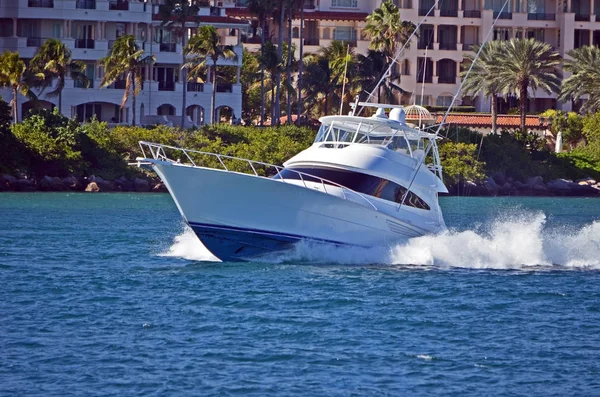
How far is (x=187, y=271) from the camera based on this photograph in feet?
101

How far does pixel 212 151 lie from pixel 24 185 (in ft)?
33.7

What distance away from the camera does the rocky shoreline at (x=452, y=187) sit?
6412 cm

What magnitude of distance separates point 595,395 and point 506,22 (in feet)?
292

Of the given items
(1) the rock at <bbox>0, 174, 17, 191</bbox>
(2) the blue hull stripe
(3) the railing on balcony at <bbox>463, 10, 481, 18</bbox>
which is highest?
(3) the railing on balcony at <bbox>463, 10, 481, 18</bbox>

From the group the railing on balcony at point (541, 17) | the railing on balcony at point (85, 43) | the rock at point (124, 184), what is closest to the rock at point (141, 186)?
the rock at point (124, 184)

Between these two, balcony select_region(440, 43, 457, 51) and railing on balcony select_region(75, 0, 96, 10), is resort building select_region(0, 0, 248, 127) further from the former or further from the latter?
balcony select_region(440, 43, 457, 51)

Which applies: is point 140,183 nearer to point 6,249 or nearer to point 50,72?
point 50,72

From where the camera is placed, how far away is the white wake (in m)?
31.1

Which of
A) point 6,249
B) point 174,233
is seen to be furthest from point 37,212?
point 6,249

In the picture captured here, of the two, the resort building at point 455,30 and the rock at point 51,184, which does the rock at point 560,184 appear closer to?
the resort building at point 455,30

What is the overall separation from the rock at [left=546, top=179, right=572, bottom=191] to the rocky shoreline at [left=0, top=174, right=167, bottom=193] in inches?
941

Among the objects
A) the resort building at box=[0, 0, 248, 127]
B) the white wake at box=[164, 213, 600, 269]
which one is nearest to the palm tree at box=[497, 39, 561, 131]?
the resort building at box=[0, 0, 248, 127]

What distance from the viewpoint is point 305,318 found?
2528 cm

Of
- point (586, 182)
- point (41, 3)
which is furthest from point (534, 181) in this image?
point (41, 3)
